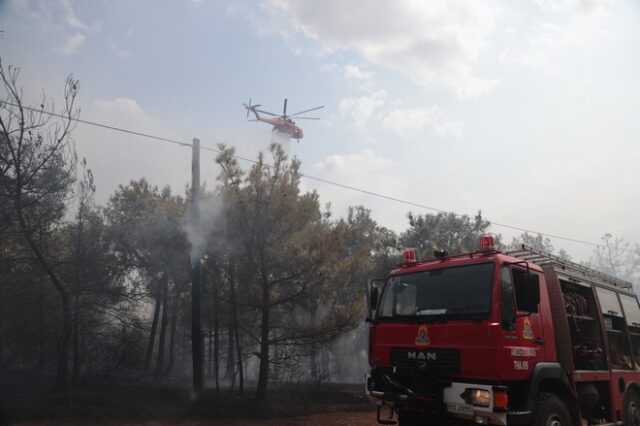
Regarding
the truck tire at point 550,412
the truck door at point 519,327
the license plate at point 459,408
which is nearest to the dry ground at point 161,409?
the truck tire at point 550,412

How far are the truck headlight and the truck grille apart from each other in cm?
33

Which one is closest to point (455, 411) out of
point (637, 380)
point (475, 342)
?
point (475, 342)

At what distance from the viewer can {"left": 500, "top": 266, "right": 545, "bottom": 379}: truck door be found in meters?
5.55

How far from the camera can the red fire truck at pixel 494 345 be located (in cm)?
550

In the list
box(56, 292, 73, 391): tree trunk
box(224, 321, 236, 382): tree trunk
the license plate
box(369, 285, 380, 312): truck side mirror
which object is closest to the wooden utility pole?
box(224, 321, 236, 382): tree trunk

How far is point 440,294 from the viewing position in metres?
6.30

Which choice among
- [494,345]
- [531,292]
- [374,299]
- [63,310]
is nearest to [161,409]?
[63,310]

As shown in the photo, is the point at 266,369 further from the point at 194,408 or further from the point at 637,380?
the point at 637,380

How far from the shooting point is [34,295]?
1326 centimetres

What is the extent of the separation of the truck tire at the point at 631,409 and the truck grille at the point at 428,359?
4325mm

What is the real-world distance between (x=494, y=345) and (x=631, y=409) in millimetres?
4605

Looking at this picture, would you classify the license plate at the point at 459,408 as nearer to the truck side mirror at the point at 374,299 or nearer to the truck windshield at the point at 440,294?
the truck windshield at the point at 440,294

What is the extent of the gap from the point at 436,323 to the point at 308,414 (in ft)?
26.2

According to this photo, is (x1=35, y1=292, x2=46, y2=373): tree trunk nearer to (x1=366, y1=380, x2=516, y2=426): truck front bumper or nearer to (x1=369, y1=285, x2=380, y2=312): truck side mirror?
(x1=369, y1=285, x2=380, y2=312): truck side mirror
